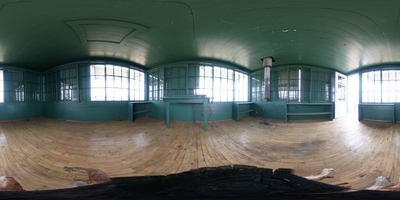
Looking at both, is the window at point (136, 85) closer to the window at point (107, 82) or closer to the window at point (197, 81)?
the window at point (107, 82)

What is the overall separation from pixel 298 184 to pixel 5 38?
5.28 m

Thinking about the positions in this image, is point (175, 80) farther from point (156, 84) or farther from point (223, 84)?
point (223, 84)

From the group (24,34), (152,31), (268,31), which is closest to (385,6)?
(268,31)

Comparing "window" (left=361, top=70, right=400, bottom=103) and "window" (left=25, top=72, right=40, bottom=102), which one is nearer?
"window" (left=361, top=70, right=400, bottom=103)

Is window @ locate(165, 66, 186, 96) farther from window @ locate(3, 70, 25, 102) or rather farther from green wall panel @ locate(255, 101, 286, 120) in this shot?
window @ locate(3, 70, 25, 102)

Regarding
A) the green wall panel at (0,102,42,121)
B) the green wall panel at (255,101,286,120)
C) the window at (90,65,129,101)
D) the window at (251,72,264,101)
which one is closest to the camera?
the window at (90,65,129,101)

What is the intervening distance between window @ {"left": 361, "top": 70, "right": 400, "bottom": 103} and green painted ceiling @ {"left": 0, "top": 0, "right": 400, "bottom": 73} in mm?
3693

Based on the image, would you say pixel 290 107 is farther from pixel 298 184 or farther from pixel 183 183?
pixel 183 183

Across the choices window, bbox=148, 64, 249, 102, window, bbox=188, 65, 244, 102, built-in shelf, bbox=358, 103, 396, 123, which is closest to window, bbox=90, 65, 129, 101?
window, bbox=148, 64, 249, 102

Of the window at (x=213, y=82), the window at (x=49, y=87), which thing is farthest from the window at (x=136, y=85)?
the window at (x=49, y=87)

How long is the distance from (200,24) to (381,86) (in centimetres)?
847

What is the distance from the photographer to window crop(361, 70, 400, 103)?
5883 millimetres

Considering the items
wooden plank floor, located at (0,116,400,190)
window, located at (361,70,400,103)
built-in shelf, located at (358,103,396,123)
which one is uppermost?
window, located at (361,70,400,103)

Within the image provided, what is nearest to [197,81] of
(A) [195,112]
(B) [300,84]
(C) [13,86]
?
(A) [195,112]
